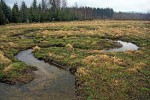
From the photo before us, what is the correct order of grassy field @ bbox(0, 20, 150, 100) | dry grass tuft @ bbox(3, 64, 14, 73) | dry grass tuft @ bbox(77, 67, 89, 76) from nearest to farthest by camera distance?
grassy field @ bbox(0, 20, 150, 100), dry grass tuft @ bbox(77, 67, 89, 76), dry grass tuft @ bbox(3, 64, 14, 73)

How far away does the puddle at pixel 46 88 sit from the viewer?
63.5 ft

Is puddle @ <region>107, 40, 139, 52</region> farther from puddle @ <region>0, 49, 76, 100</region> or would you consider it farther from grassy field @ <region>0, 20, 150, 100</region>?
Answer: puddle @ <region>0, 49, 76, 100</region>

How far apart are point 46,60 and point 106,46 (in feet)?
41.9

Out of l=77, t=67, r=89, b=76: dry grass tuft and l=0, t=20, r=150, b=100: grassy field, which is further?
l=77, t=67, r=89, b=76: dry grass tuft

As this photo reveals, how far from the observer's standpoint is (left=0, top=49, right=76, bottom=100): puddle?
19.4m

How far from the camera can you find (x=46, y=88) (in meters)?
21.1

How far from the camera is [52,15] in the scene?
3708 inches

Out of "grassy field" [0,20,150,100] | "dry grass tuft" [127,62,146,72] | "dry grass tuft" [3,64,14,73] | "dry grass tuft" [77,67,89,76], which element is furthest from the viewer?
"dry grass tuft" [127,62,146,72]

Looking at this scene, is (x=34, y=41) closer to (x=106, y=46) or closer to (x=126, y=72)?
(x=106, y=46)

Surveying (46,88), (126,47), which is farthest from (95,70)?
(126,47)

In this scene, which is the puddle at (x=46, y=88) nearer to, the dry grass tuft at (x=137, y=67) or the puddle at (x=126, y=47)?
the dry grass tuft at (x=137, y=67)

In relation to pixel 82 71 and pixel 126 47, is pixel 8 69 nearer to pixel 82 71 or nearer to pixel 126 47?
pixel 82 71

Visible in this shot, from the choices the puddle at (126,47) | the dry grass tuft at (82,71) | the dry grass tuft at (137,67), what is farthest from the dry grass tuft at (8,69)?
the puddle at (126,47)

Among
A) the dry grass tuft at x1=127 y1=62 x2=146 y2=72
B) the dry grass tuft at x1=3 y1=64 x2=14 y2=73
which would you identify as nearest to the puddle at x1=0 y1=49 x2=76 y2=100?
the dry grass tuft at x1=3 y1=64 x2=14 y2=73
